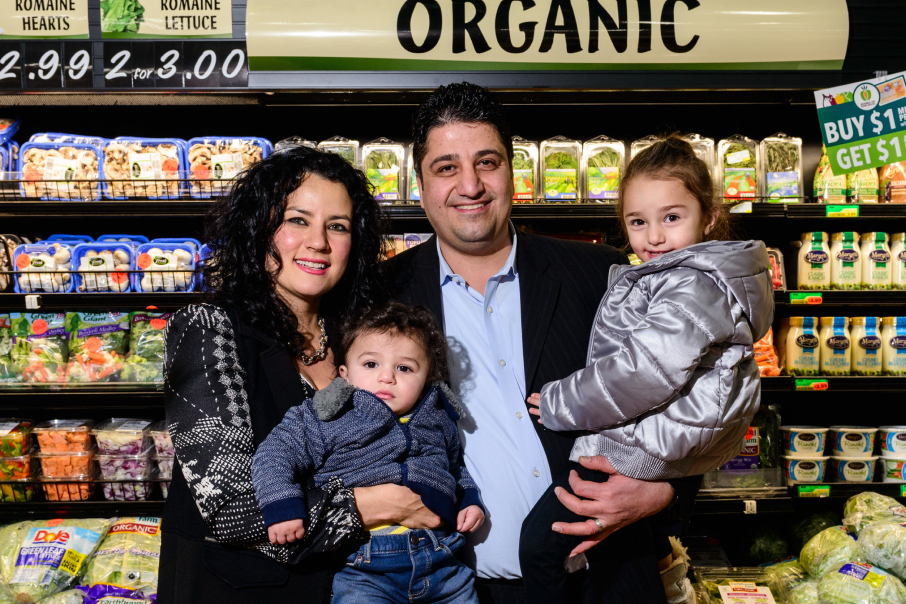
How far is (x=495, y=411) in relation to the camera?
169cm

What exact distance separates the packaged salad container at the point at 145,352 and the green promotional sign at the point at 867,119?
12.3 ft

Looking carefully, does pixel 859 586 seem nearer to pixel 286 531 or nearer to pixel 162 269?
pixel 286 531

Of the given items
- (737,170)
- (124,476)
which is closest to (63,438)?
(124,476)

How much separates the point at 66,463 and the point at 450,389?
263 cm

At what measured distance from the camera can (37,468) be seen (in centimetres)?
320

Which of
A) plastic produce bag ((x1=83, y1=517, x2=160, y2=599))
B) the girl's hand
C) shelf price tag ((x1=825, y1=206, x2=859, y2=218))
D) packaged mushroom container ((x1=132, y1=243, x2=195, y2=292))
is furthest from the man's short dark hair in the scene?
plastic produce bag ((x1=83, y1=517, x2=160, y2=599))

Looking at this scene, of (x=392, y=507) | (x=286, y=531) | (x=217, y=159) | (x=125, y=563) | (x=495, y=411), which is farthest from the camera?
(x=217, y=159)

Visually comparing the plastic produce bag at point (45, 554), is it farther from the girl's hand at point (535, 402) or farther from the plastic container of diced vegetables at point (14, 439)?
the girl's hand at point (535, 402)

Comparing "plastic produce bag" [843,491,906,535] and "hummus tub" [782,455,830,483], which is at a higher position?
"hummus tub" [782,455,830,483]

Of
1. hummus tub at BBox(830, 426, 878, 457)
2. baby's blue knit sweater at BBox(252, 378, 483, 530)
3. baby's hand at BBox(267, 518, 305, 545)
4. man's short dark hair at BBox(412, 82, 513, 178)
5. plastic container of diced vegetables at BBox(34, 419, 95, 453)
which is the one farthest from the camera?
hummus tub at BBox(830, 426, 878, 457)

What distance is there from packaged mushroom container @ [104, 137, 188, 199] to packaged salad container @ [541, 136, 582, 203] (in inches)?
75.6

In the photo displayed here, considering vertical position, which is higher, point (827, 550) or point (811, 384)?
point (811, 384)

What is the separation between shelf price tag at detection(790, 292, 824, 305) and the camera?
10.2ft

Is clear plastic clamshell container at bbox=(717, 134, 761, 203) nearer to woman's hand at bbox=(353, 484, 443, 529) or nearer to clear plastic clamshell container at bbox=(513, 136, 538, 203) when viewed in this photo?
clear plastic clamshell container at bbox=(513, 136, 538, 203)
